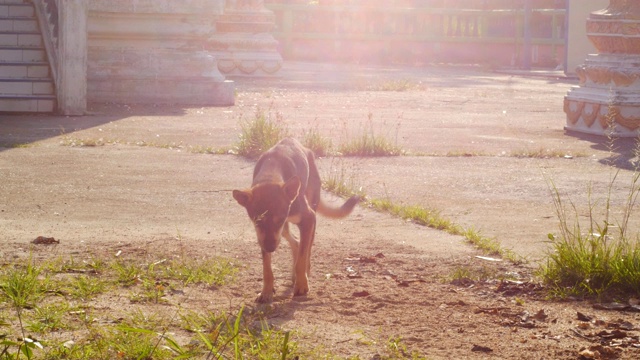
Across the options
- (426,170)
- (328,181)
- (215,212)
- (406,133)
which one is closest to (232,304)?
(215,212)

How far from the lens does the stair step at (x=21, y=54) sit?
1438cm

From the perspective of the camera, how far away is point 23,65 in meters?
14.1

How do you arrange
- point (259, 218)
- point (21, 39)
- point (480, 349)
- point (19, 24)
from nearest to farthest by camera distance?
point (480, 349), point (259, 218), point (21, 39), point (19, 24)

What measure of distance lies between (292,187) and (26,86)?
9.48 meters

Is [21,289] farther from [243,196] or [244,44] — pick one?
[244,44]

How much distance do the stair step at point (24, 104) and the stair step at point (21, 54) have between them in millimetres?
1049

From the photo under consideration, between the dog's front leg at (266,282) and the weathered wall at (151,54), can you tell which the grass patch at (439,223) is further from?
the weathered wall at (151,54)

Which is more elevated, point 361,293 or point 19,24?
point 19,24

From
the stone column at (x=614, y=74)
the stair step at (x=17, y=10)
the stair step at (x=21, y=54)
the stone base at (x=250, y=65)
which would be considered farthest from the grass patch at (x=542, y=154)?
the stone base at (x=250, y=65)

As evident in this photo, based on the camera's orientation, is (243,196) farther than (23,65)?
No

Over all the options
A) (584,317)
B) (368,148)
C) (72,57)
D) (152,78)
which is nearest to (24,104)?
(72,57)

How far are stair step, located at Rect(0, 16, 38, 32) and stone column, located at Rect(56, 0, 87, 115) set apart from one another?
6.82 feet

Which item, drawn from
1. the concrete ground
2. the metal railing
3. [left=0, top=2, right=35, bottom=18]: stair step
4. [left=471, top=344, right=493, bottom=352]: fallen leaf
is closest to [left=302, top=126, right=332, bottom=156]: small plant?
the concrete ground

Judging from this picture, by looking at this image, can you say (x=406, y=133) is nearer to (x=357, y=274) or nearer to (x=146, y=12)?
(x=146, y=12)
